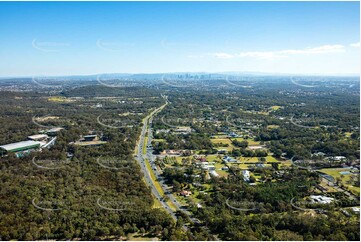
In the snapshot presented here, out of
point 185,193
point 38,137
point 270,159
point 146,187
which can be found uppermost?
point 38,137

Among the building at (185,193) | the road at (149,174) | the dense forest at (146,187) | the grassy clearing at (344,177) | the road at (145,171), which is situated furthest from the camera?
the grassy clearing at (344,177)

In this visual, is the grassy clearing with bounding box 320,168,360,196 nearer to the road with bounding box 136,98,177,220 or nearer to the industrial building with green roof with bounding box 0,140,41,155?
the road with bounding box 136,98,177,220

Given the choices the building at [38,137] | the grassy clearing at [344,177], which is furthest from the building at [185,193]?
the building at [38,137]

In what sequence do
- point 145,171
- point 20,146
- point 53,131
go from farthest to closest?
point 53,131, point 20,146, point 145,171

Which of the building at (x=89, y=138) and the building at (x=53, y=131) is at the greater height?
the building at (x=53, y=131)

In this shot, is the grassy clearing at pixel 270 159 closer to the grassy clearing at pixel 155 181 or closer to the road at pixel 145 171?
the grassy clearing at pixel 155 181

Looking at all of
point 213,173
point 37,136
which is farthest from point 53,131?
point 213,173

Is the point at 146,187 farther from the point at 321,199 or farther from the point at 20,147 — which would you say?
the point at 20,147

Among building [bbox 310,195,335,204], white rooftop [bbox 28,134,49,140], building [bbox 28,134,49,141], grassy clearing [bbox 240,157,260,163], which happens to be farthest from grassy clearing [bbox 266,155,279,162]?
white rooftop [bbox 28,134,49,140]
